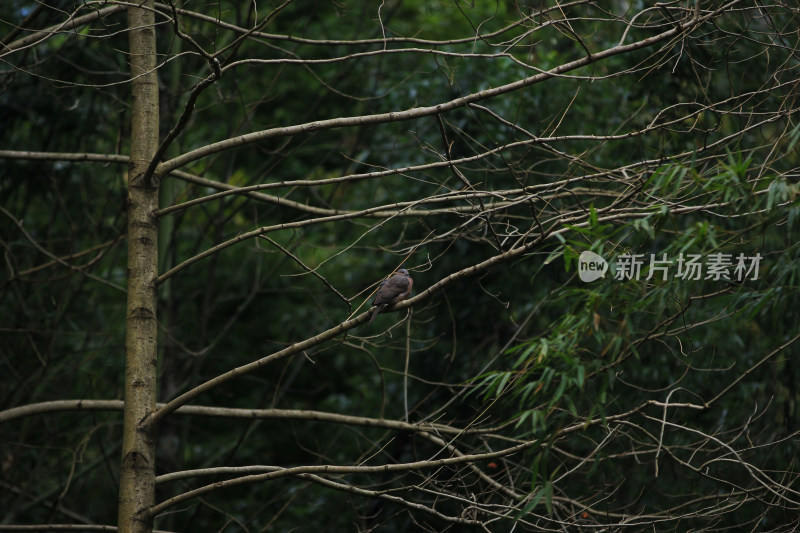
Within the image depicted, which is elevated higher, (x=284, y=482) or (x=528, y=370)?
(x=528, y=370)

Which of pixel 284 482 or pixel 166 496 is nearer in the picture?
pixel 166 496

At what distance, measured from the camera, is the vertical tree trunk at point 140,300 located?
3.91m

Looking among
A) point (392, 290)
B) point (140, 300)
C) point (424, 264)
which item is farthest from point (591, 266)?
point (140, 300)

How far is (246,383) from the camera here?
396 inches

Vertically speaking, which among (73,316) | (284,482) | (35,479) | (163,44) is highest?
(163,44)

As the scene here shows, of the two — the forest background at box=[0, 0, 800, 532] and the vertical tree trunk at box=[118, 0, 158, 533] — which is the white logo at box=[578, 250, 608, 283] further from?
the vertical tree trunk at box=[118, 0, 158, 533]

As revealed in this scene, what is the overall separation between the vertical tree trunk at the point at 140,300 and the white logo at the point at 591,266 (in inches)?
88.1

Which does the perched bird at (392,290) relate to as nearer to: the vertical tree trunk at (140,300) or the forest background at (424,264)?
the forest background at (424,264)

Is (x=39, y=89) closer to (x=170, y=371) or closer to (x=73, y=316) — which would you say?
(x=73, y=316)

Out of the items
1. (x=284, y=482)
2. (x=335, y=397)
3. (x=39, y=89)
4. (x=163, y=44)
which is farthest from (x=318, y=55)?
(x=284, y=482)

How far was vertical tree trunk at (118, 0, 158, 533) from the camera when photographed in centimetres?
391

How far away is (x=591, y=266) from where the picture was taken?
327cm

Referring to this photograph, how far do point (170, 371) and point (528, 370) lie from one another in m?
5.26

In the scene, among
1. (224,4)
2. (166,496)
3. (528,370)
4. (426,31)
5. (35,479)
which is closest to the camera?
(528,370)
